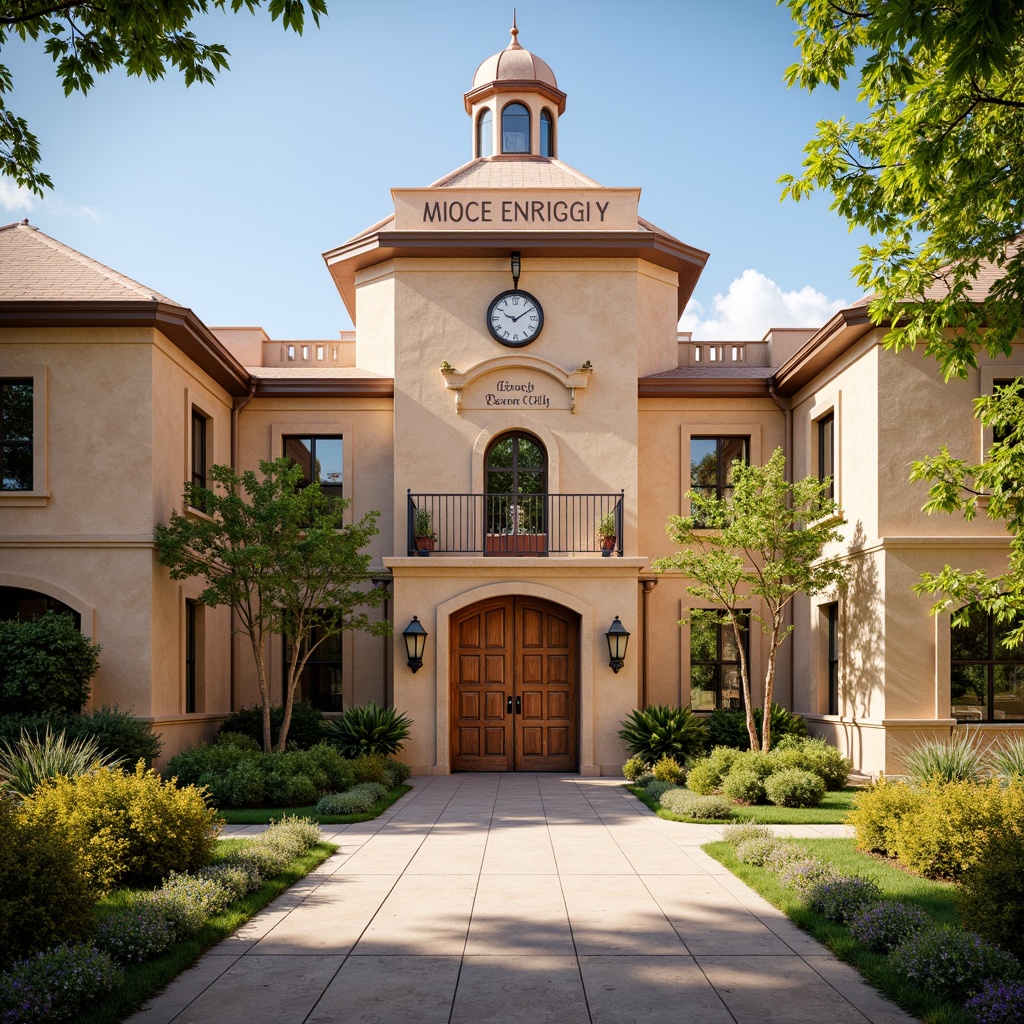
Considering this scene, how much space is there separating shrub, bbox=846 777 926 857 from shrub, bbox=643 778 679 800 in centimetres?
398

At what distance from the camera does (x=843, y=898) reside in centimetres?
816

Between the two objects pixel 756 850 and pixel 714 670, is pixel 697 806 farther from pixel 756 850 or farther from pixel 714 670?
pixel 714 670

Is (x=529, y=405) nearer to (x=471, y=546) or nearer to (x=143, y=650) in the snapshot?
(x=471, y=546)

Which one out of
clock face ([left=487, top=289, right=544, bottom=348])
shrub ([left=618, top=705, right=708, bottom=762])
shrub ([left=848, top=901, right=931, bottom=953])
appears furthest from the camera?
clock face ([left=487, top=289, right=544, bottom=348])

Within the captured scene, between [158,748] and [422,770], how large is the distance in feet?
17.8

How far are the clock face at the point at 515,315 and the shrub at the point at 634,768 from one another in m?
7.65

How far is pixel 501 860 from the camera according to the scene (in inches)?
424

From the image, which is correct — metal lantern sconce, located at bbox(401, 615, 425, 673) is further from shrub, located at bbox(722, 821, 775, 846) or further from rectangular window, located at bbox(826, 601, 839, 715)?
shrub, located at bbox(722, 821, 775, 846)

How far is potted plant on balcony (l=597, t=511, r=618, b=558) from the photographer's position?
1895cm

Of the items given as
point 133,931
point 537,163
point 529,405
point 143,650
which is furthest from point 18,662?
point 537,163

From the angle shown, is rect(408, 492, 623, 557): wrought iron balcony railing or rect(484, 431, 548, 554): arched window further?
rect(484, 431, 548, 554): arched window

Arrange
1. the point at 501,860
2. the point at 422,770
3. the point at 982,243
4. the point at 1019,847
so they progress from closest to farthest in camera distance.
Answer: the point at 1019,847 < the point at 982,243 < the point at 501,860 < the point at 422,770

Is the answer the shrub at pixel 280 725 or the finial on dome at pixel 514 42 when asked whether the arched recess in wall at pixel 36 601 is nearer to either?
the shrub at pixel 280 725

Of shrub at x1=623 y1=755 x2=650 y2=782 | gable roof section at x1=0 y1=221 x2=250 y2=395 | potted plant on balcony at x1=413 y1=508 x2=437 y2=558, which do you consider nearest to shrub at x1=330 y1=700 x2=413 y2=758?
potted plant on balcony at x1=413 y1=508 x2=437 y2=558
